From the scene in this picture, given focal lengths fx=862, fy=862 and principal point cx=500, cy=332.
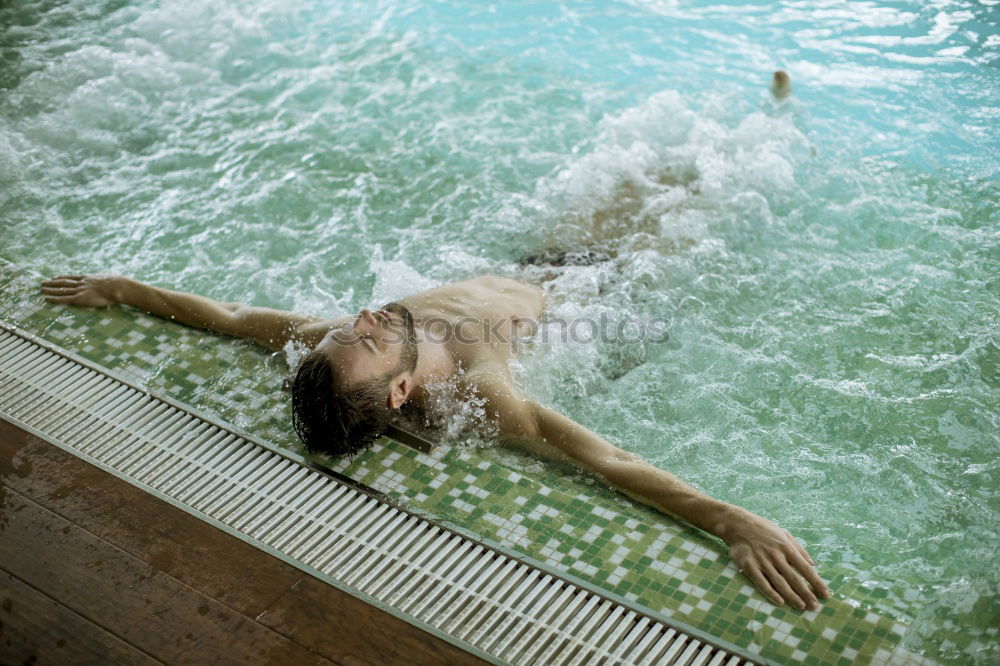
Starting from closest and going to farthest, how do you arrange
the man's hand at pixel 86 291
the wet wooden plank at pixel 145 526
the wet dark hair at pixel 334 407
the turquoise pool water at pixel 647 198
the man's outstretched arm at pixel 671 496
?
the man's outstretched arm at pixel 671 496, the wet wooden plank at pixel 145 526, the wet dark hair at pixel 334 407, the turquoise pool water at pixel 647 198, the man's hand at pixel 86 291

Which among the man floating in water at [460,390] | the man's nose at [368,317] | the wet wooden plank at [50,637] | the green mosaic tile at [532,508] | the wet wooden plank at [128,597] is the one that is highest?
the man's nose at [368,317]

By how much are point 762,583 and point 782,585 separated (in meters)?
0.05

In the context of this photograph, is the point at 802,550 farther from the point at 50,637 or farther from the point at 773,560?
the point at 50,637

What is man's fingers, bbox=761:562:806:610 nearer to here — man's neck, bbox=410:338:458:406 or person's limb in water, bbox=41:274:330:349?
man's neck, bbox=410:338:458:406

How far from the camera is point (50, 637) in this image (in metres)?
2.41

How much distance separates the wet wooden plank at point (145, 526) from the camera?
8.43 feet

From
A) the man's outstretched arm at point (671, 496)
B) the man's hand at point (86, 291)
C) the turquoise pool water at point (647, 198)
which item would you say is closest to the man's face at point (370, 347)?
the man's outstretched arm at point (671, 496)

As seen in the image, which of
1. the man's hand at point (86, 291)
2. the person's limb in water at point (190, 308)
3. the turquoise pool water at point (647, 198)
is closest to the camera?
the turquoise pool water at point (647, 198)

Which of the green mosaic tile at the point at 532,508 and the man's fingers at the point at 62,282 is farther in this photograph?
the man's fingers at the point at 62,282

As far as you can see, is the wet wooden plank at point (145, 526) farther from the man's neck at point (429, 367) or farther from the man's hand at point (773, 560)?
the man's hand at point (773, 560)

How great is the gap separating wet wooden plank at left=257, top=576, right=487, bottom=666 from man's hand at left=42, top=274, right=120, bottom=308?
1.94m

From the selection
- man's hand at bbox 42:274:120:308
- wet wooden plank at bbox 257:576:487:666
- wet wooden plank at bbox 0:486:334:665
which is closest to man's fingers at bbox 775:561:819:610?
wet wooden plank at bbox 257:576:487:666

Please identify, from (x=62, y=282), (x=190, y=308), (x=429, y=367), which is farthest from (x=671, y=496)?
(x=62, y=282)

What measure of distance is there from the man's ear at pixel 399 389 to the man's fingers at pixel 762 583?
1.25 m
